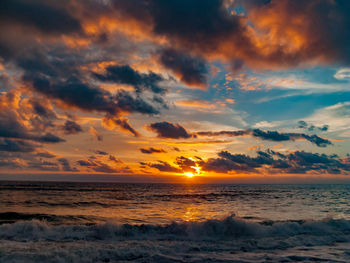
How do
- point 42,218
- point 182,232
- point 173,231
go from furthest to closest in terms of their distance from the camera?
point 42,218 → point 173,231 → point 182,232

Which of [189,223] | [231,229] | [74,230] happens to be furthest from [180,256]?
[74,230]

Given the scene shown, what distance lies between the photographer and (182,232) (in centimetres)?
1750

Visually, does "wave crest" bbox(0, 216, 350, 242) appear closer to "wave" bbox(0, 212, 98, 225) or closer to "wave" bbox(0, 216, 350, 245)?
"wave" bbox(0, 216, 350, 245)

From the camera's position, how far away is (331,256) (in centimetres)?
1262

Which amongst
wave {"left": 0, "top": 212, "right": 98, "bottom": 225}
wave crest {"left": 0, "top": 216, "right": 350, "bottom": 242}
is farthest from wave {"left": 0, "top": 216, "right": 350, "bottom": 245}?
wave {"left": 0, "top": 212, "right": 98, "bottom": 225}

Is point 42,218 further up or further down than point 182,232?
further down

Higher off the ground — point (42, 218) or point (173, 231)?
point (173, 231)

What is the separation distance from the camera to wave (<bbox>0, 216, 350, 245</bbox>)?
1630 cm

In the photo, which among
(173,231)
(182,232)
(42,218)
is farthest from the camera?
(42,218)

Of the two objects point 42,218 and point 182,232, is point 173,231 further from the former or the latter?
point 42,218

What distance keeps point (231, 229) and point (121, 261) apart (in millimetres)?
9978

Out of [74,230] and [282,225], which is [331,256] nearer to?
[282,225]

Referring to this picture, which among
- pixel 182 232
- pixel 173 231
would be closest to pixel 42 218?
pixel 173 231

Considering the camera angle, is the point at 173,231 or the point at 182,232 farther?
the point at 173,231
